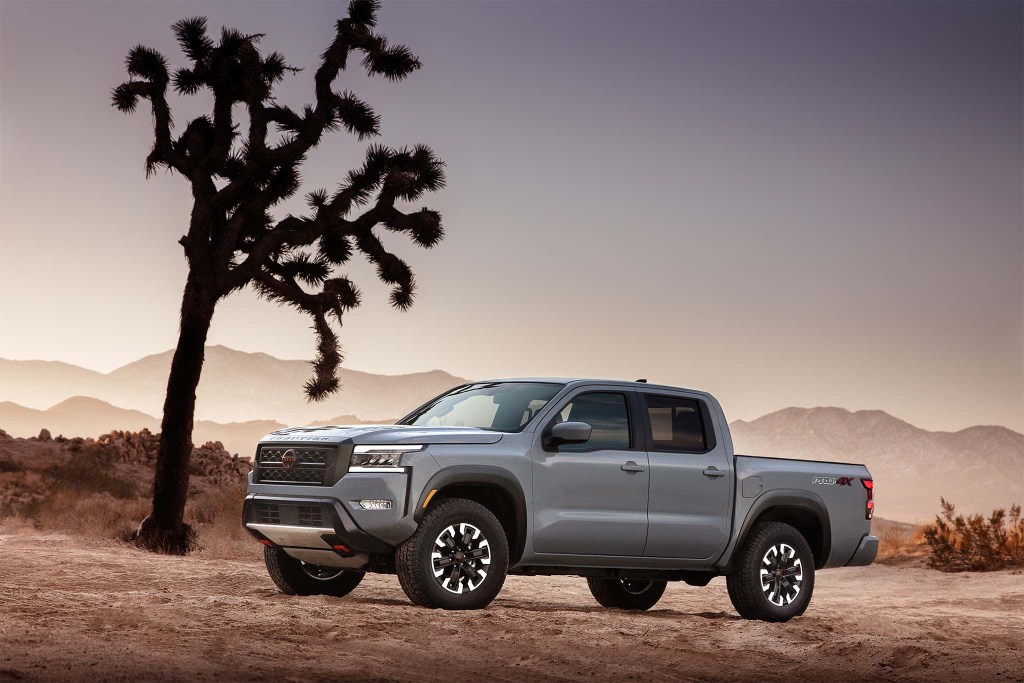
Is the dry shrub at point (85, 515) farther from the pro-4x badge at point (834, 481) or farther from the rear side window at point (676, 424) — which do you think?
the pro-4x badge at point (834, 481)

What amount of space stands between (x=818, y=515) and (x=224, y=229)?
12.4 metres

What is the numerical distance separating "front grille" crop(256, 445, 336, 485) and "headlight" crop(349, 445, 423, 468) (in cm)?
23

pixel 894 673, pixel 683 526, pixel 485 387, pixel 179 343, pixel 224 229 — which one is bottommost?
pixel 894 673

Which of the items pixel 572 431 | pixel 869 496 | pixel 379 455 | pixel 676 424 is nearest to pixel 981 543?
pixel 869 496

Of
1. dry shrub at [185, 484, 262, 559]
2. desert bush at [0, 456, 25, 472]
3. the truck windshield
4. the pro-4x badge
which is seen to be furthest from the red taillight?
desert bush at [0, 456, 25, 472]

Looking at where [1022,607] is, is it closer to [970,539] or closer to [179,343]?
[970,539]

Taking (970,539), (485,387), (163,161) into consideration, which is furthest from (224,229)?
(970,539)

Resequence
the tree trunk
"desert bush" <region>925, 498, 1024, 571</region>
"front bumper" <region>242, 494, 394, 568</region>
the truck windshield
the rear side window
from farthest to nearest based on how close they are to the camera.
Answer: "desert bush" <region>925, 498, 1024, 571</region>
the tree trunk
the rear side window
the truck windshield
"front bumper" <region>242, 494, 394, 568</region>

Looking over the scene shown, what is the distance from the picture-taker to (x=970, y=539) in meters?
23.7

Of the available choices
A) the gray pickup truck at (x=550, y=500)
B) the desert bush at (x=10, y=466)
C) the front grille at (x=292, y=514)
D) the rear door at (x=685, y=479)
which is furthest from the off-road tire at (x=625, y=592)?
the desert bush at (x=10, y=466)

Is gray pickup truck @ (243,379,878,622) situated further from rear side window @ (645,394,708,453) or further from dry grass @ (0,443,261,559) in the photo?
dry grass @ (0,443,261,559)

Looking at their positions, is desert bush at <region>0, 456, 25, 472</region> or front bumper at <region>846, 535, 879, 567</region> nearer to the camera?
front bumper at <region>846, 535, 879, 567</region>

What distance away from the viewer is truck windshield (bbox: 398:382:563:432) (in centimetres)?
1152

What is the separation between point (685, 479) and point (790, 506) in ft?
Result: 5.13
